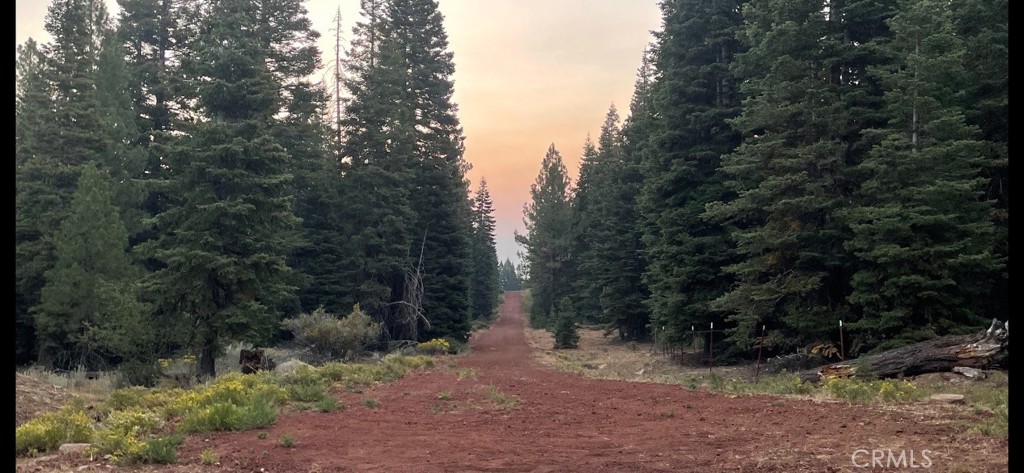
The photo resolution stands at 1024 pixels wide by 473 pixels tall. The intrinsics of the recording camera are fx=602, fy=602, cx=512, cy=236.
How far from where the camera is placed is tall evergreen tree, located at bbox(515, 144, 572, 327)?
204 feet

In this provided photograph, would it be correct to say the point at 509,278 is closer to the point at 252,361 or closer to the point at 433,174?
the point at 433,174

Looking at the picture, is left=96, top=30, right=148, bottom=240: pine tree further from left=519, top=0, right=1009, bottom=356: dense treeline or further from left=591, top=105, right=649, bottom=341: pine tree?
left=591, top=105, right=649, bottom=341: pine tree

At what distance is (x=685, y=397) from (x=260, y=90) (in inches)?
694

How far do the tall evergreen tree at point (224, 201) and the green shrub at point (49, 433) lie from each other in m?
10.3

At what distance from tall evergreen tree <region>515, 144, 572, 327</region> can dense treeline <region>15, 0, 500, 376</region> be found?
777 inches

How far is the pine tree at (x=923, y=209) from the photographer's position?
1533 cm

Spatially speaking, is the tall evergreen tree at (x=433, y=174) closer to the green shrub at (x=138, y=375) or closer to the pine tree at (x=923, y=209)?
the green shrub at (x=138, y=375)

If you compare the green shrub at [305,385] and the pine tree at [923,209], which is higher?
the pine tree at [923,209]

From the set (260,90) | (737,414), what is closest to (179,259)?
(260,90)

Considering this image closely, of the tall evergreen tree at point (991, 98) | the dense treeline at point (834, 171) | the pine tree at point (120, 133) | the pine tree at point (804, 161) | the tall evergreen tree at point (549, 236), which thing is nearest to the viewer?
the dense treeline at point (834, 171)

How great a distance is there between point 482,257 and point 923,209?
55.5m

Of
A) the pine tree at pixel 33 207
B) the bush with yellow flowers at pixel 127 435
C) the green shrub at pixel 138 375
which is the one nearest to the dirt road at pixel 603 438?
the bush with yellow flowers at pixel 127 435

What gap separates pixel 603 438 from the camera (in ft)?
29.9

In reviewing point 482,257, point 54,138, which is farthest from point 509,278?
point 54,138
